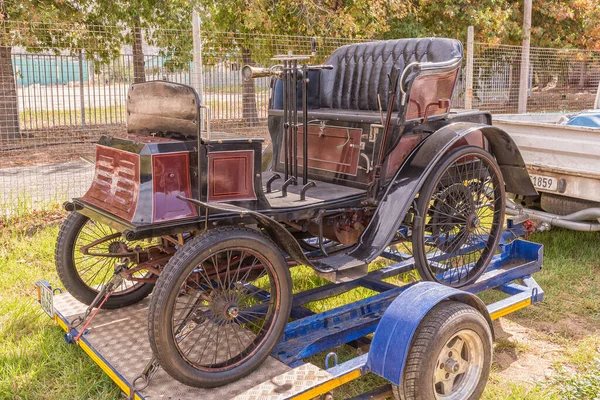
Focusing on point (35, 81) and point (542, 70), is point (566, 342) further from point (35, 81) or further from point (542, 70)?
point (542, 70)

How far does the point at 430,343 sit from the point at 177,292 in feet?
4.03

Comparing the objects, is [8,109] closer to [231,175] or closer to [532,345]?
[231,175]

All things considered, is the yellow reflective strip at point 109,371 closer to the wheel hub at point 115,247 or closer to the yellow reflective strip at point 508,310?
the wheel hub at point 115,247

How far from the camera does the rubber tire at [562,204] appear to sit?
5.28 metres

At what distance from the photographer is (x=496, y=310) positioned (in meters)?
3.65

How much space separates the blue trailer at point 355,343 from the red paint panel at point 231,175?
2.75ft

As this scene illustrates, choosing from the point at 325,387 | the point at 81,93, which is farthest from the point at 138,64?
the point at 325,387

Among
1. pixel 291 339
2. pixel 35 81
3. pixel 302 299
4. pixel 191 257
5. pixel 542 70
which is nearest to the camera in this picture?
pixel 191 257

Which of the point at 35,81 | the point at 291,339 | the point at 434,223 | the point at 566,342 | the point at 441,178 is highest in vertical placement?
the point at 35,81

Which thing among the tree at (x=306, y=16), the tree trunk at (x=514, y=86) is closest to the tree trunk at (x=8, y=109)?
the tree at (x=306, y=16)

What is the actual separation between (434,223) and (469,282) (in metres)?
0.46

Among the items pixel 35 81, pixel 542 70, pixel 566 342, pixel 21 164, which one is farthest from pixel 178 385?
pixel 542 70

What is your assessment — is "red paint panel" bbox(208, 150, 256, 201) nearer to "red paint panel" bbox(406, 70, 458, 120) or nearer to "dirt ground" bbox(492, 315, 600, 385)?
"red paint panel" bbox(406, 70, 458, 120)

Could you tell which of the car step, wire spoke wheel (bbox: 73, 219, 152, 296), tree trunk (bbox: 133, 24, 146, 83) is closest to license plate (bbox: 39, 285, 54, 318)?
wire spoke wheel (bbox: 73, 219, 152, 296)
